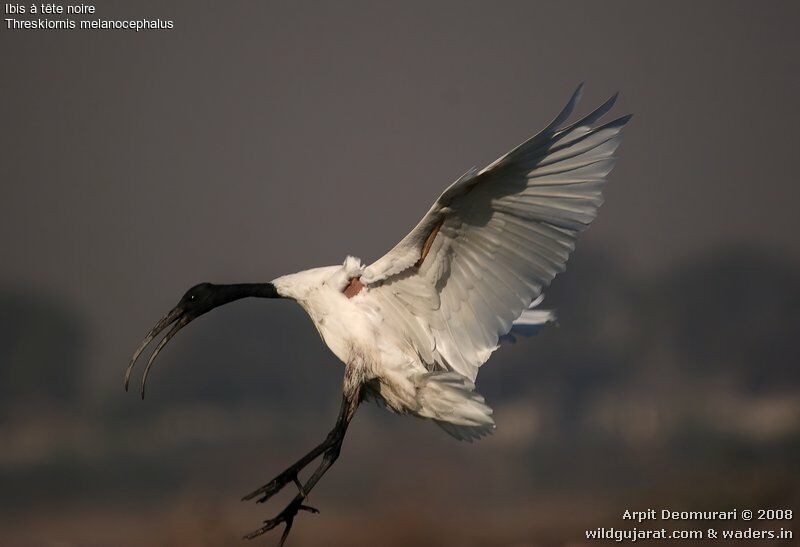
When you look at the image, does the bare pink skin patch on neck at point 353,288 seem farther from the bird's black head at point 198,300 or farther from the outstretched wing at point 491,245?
the bird's black head at point 198,300

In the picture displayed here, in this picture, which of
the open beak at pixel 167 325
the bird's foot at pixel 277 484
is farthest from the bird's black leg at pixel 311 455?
the open beak at pixel 167 325

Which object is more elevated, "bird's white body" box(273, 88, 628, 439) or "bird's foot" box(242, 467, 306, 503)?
"bird's white body" box(273, 88, 628, 439)

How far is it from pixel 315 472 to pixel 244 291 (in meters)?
1.33

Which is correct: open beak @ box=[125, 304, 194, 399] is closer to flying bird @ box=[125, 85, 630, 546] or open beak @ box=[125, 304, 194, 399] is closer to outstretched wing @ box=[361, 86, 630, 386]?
flying bird @ box=[125, 85, 630, 546]

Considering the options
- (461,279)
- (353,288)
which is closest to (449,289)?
(461,279)

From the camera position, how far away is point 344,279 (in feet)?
23.5

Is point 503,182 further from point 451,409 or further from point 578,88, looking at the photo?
point 451,409

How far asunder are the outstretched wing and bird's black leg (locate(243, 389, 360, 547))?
2.02 ft

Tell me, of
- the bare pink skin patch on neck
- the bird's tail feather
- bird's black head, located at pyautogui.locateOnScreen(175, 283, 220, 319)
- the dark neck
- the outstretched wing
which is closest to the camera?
the outstretched wing

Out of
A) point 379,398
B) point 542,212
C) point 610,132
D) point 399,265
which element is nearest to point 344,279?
point 399,265

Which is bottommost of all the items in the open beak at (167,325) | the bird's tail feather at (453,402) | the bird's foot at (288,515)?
the bird's foot at (288,515)

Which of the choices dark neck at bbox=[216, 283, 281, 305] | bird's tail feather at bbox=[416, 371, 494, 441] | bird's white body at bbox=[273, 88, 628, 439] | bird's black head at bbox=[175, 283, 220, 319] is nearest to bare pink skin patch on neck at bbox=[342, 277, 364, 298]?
bird's white body at bbox=[273, 88, 628, 439]

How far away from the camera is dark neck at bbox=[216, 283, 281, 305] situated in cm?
749

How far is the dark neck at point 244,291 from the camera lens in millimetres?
7492
